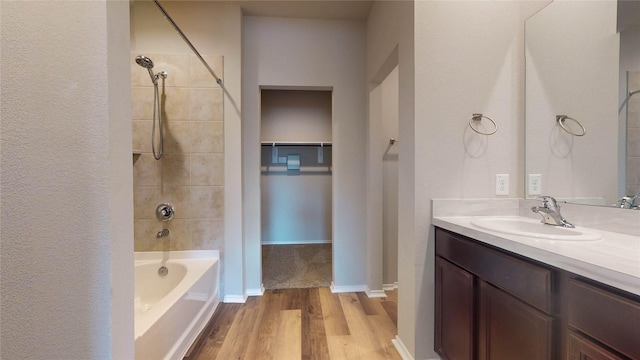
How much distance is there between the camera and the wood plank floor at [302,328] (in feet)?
5.12

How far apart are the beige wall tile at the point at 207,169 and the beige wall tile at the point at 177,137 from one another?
0.40ft

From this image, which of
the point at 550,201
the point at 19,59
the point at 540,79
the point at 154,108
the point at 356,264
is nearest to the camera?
the point at 19,59

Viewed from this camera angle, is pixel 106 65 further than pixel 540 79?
No

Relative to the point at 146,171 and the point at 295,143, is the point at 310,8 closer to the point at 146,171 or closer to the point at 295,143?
the point at 295,143

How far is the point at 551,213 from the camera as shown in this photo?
1165mm

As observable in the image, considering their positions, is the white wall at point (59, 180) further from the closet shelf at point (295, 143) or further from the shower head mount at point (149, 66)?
the closet shelf at point (295, 143)

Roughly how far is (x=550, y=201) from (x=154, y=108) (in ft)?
9.37

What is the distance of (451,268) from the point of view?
122 centimetres

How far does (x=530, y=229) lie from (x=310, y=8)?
2454 millimetres

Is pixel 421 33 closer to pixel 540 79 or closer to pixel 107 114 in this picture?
pixel 540 79

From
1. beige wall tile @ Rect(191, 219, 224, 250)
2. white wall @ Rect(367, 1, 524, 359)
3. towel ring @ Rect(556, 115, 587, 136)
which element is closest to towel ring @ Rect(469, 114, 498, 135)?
white wall @ Rect(367, 1, 524, 359)

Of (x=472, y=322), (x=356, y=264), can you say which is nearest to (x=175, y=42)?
(x=356, y=264)

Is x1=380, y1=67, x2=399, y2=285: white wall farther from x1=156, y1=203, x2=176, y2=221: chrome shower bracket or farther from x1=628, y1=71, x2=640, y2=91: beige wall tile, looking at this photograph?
x1=156, y1=203, x2=176, y2=221: chrome shower bracket

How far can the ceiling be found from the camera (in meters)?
2.15
